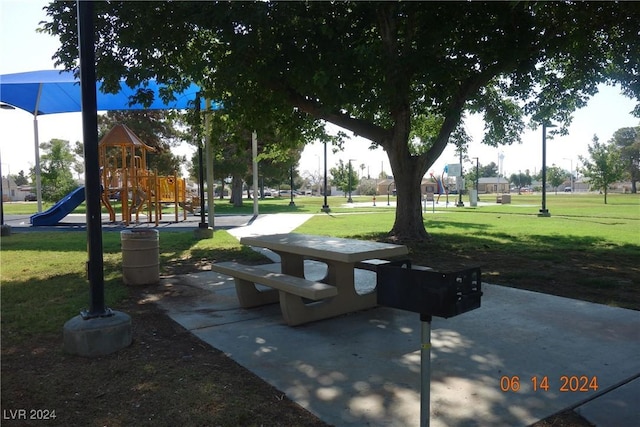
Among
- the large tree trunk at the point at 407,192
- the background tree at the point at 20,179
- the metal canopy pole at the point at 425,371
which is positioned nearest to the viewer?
the metal canopy pole at the point at 425,371

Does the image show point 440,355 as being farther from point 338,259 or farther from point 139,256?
point 139,256

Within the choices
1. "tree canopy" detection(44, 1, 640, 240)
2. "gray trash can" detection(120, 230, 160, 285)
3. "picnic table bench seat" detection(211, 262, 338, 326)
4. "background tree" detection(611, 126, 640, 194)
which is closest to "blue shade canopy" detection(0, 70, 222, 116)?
"tree canopy" detection(44, 1, 640, 240)

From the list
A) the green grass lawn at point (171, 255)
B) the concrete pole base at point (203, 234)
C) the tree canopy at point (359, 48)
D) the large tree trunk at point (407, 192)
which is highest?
A: the tree canopy at point (359, 48)

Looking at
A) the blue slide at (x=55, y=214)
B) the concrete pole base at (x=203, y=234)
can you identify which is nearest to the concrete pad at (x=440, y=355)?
the concrete pole base at (x=203, y=234)

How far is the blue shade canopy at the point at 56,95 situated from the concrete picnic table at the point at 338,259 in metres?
10.4

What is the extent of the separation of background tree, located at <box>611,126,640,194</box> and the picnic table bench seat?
103 metres

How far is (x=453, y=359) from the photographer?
4043 millimetres

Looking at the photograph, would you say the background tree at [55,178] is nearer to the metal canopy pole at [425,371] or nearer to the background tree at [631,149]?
the metal canopy pole at [425,371]

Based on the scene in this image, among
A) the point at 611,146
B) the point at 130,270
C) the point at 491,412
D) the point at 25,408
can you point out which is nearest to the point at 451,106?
the point at 130,270

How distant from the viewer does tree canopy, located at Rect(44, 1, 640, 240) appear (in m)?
9.55

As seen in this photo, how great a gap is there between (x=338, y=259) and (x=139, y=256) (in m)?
3.70

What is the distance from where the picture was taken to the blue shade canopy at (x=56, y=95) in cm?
1571

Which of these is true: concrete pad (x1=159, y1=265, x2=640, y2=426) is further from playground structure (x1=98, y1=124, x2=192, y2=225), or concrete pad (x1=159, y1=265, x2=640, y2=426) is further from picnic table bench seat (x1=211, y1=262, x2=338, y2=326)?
playground structure (x1=98, y1=124, x2=192, y2=225)


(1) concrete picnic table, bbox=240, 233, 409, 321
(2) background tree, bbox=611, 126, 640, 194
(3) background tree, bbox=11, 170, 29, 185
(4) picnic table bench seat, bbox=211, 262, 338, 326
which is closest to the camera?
(4) picnic table bench seat, bbox=211, 262, 338, 326
